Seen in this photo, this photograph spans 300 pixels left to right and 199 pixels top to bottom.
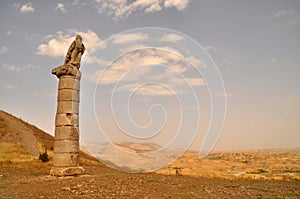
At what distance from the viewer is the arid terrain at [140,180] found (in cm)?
959

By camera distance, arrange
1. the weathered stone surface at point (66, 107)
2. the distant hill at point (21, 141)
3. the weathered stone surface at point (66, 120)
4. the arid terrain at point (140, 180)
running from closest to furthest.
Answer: the arid terrain at point (140, 180) < the weathered stone surface at point (66, 120) < the weathered stone surface at point (66, 107) < the distant hill at point (21, 141)

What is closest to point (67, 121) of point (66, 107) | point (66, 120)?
point (66, 120)

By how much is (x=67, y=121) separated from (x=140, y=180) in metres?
5.39

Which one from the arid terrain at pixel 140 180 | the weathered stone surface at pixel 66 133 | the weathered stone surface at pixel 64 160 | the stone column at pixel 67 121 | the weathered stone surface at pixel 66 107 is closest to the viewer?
the arid terrain at pixel 140 180

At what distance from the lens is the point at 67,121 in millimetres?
14820

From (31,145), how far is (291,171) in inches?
991

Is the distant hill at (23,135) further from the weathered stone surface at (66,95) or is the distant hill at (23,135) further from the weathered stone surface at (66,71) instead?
the weathered stone surface at (66,71)

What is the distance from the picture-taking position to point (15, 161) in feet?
69.8

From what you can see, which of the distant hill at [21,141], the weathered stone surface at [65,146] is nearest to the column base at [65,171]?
the weathered stone surface at [65,146]

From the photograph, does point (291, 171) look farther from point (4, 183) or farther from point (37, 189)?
point (4, 183)

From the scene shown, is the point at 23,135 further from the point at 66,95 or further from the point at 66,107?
the point at 66,95

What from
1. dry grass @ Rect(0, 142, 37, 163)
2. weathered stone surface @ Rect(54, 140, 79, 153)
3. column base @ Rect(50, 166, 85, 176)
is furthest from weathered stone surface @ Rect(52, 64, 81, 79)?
dry grass @ Rect(0, 142, 37, 163)

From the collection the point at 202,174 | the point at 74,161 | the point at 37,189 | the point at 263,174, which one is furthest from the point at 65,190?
the point at 263,174

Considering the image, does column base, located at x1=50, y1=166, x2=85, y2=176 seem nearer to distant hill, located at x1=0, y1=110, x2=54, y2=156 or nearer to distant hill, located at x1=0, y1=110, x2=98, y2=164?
distant hill, located at x1=0, y1=110, x2=98, y2=164
